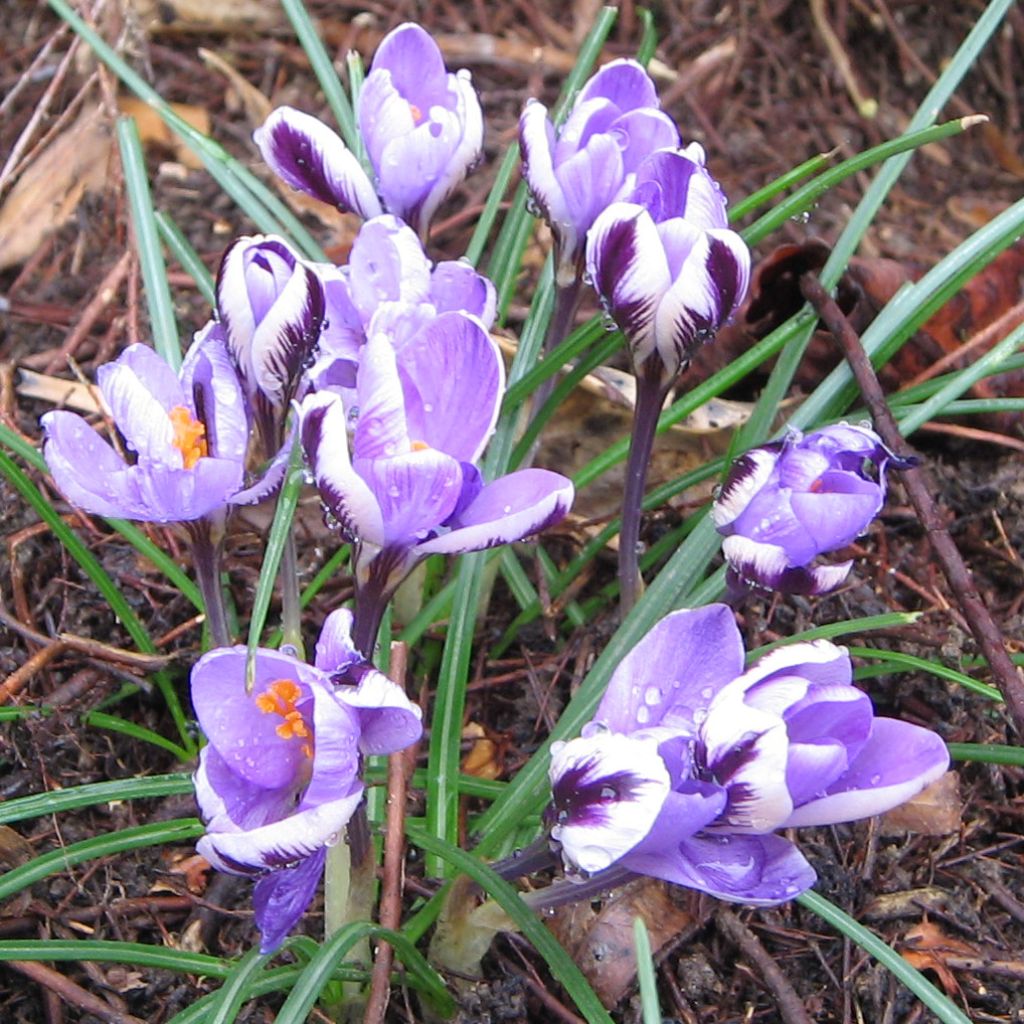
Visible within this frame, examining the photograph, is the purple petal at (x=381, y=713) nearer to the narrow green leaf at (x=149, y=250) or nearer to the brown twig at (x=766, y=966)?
the brown twig at (x=766, y=966)

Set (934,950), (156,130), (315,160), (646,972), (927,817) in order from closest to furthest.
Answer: (646,972), (315,160), (934,950), (927,817), (156,130)

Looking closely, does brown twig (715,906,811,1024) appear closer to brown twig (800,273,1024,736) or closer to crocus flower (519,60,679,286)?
brown twig (800,273,1024,736)

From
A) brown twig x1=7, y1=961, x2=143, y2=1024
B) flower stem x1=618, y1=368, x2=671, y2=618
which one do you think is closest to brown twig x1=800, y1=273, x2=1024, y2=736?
flower stem x1=618, y1=368, x2=671, y2=618

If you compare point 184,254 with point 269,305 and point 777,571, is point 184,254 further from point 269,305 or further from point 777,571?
point 777,571

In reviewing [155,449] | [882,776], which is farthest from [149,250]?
[882,776]

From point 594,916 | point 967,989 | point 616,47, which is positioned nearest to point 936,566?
point 967,989

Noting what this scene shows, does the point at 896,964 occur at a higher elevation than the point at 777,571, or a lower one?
lower
